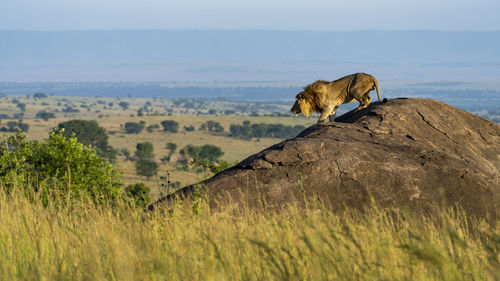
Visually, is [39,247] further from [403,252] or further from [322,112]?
[322,112]

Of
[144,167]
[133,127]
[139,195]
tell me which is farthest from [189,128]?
[139,195]

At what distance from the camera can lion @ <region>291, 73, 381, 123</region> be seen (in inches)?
556

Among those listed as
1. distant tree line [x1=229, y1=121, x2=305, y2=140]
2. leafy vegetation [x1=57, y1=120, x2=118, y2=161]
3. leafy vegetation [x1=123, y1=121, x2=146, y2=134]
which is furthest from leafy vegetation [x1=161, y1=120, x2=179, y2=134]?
leafy vegetation [x1=57, y1=120, x2=118, y2=161]

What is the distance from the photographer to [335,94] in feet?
46.5

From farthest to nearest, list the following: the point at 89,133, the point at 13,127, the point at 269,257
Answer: the point at 13,127 → the point at 89,133 → the point at 269,257

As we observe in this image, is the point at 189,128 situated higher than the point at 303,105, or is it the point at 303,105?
the point at 303,105

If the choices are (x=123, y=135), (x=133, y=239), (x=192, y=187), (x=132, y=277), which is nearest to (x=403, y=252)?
(x=132, y=277)

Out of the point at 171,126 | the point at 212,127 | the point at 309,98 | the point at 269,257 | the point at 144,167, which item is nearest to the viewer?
the point at 269,257

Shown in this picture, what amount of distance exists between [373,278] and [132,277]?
1.74 metres

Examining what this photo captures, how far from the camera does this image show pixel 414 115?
1191cm

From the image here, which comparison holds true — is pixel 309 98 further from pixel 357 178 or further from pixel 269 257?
pixel 269 257

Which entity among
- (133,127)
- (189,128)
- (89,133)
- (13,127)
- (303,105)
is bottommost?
(189,128)

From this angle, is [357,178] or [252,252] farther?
[357,178]

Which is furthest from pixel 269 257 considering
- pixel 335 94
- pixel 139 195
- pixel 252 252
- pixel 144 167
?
pixel 144 167
